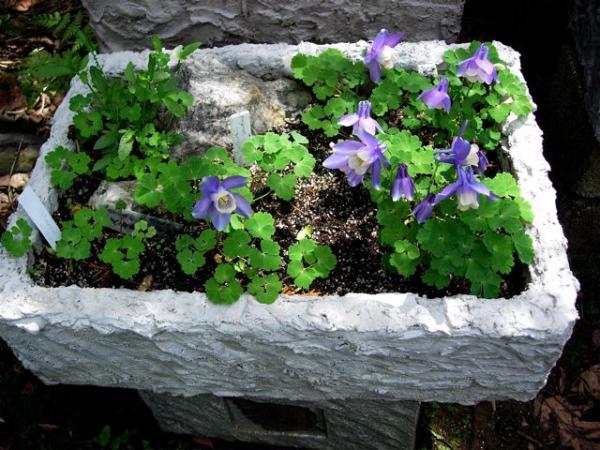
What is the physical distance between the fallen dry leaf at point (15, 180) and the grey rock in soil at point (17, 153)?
0.02 m

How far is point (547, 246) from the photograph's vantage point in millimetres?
1693

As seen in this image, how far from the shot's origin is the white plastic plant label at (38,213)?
1883 mm

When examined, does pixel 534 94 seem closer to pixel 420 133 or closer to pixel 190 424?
pixel 420 133

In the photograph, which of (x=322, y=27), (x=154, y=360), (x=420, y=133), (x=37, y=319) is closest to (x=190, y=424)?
(x=154, y=360)

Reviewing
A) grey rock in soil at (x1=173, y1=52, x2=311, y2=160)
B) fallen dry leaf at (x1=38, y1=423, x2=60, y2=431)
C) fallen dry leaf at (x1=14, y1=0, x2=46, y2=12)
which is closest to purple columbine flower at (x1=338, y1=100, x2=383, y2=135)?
grey rock in soil at (x1=173, y1=52, x2=311, y2=160)

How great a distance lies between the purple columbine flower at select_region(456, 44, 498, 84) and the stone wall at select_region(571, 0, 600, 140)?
829 millimetres

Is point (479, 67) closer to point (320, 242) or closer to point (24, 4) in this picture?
point (320, 242)

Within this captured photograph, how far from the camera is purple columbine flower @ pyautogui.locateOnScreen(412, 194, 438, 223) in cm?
172

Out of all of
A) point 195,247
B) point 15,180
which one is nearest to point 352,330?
point 195,247

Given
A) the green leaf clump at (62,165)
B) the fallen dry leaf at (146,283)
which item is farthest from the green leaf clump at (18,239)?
the fallen dry leaf at (146,283)

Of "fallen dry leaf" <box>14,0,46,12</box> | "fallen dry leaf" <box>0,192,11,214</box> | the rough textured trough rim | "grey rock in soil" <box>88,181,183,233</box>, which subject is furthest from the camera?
"fallen dry leaf" <box>14,0,46,12</box>

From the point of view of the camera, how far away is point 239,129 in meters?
1.89

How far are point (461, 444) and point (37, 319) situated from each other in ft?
5.28

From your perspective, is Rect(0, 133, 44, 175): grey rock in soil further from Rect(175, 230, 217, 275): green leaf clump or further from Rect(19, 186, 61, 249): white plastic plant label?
Rect(175, 230, 217, 275): green leaf clump
